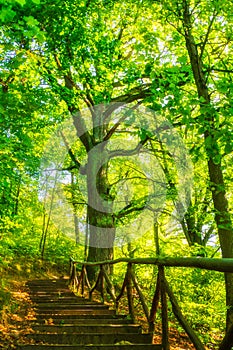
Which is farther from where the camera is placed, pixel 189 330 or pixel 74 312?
pixel 74 312

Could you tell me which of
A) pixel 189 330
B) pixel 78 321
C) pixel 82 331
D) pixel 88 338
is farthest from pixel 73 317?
pixel 189 330

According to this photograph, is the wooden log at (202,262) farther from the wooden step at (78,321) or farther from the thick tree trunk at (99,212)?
the thick tree trunk at (99,212)

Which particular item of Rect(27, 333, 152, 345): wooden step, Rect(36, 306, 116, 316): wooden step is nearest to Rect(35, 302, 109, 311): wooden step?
Result: Rect(36, 306, 116, 316): wooden step

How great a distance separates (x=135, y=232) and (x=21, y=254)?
21.0 feet

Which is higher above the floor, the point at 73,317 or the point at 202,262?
the point at 202,262

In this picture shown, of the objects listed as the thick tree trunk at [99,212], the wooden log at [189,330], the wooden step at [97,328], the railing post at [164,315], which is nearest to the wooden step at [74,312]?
the wooden step at [97,328]

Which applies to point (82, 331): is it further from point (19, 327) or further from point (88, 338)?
point (19, 327)

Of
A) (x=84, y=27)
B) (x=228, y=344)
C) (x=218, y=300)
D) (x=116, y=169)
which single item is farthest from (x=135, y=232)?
(x=228, y=344)

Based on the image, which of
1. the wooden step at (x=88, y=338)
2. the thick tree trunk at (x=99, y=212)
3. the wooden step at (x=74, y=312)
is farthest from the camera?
the thick tree trunk at (x=99, y=212)

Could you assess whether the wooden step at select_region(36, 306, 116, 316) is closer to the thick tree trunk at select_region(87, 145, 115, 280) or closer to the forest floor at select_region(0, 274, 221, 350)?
the forest floor at select_region(0, 274, 221, 350)

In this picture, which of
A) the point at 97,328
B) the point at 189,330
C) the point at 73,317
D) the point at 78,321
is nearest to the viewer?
the point at 189,330

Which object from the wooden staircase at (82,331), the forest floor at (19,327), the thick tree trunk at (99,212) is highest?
the thick tree trunk at (99,212)

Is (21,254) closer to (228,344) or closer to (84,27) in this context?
(84,27)

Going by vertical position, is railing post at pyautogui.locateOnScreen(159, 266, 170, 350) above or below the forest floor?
above
